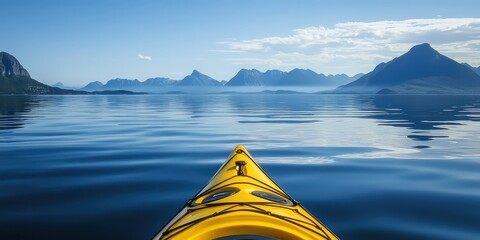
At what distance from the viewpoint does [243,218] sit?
5133mm

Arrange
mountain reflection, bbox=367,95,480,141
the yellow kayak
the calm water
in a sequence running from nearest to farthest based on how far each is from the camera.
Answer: the yellow kayak
the calm water
mountain reflection, bbox=367,95,480,141

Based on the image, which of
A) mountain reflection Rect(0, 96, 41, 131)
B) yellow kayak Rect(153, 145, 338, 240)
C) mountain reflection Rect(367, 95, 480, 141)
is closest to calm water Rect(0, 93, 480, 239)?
yellow kayak Rect(153, 145, 338, 240)

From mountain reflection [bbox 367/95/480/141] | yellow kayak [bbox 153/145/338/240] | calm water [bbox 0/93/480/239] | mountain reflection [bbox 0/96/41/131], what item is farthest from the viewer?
mountain reflection [bbox 0/96/41/131]

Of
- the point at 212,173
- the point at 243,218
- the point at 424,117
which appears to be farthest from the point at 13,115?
the point at 243,218

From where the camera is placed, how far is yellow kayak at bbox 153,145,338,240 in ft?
16.1

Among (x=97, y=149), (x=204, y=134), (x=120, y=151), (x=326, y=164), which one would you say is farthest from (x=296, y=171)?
(x=204, y=134)

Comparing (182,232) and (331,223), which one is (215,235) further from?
(331,223)

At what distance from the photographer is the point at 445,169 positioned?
13.2m

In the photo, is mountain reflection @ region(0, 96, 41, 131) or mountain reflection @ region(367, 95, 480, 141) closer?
mountain reflection @ region(367, 95, 480, 141)

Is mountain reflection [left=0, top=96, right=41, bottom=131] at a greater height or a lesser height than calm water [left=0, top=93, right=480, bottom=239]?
greater

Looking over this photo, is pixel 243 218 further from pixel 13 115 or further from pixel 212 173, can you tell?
pixel 13 115

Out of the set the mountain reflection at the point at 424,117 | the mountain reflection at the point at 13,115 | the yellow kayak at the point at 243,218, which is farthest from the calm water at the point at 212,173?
the mountain reflection at the point at 13,115

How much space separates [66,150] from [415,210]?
46.0ft

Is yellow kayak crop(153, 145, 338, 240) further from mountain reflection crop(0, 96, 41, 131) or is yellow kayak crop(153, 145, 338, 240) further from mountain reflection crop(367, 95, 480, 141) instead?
mountain reflection crop(0, 96, 41, 131)
